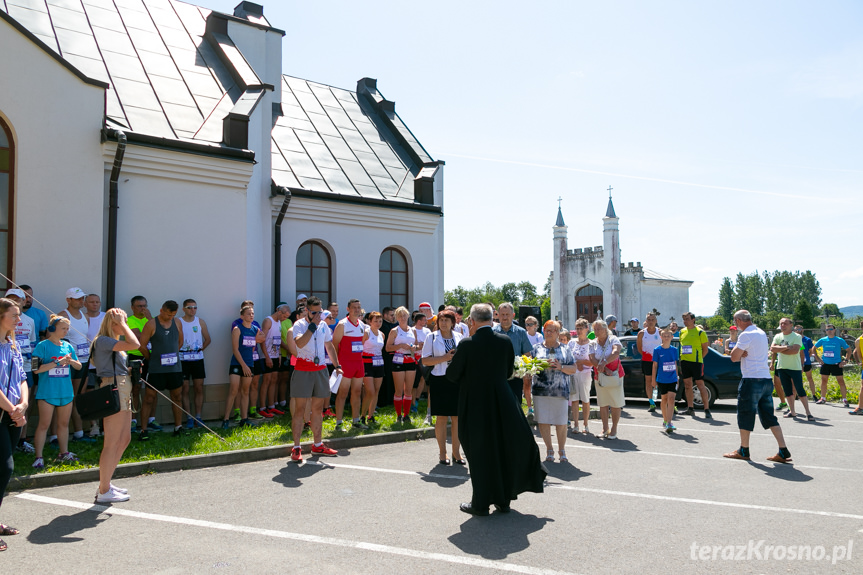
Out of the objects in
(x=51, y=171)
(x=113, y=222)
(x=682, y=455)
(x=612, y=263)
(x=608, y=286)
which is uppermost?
(x=612, y=263)

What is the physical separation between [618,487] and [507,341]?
83.8 inches

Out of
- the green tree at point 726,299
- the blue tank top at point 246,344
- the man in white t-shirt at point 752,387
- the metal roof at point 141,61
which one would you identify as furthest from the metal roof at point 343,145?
the green tree at point 726,299

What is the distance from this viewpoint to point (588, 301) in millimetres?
70688

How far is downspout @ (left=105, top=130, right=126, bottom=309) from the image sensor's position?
31.1ft

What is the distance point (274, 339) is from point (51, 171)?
14.1 ft

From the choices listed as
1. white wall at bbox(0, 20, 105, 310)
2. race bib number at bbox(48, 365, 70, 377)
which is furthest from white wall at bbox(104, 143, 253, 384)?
race bib number at bbox(48, 365, 70, 377)

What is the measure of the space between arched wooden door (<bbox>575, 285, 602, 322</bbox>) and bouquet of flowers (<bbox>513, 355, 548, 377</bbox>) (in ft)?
206

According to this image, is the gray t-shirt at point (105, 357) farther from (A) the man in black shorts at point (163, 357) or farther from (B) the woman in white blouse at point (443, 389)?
(B) the woman in white blouse at point (443, 389)

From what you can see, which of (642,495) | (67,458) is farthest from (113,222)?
(642,495)

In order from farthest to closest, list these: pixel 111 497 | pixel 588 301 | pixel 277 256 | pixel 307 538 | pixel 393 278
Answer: pixel 588 301 → pixel 393 278 → pixel 277 256 → pixel 111 497 → pixel 307 538

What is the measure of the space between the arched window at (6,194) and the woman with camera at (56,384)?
247 centimetres

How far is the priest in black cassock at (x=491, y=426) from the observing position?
221 inches

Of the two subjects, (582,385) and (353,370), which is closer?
(353,370)

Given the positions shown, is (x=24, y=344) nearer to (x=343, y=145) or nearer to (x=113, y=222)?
(x=113, y=222)
